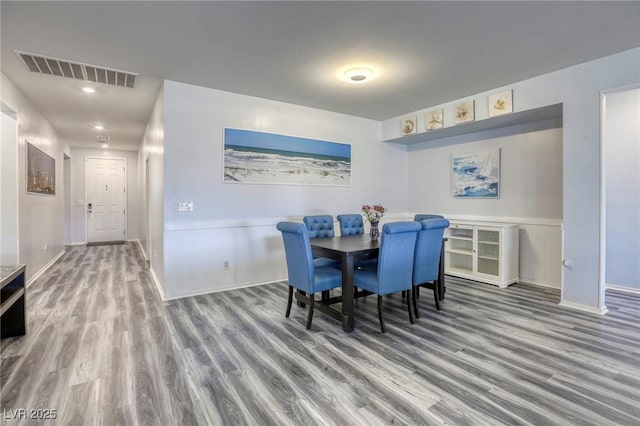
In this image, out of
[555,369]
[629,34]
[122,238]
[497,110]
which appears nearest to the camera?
[555,369]

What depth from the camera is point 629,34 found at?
2674 millimetres

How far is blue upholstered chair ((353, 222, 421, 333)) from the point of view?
8.86ft

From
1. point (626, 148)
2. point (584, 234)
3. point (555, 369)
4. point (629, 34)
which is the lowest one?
point (555, 369)

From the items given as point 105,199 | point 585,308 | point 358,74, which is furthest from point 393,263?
point 105,199

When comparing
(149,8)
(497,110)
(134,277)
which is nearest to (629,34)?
(497,110)

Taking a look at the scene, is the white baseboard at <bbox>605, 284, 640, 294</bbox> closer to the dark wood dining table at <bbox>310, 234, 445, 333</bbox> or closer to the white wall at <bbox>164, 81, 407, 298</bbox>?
the dark wood dining table at <bbox>310, 234, 445, 333</bbox>

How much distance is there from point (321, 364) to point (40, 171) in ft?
17.4

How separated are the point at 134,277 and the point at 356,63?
14.2 ft

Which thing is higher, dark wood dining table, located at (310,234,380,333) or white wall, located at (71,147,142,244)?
white wall, located at (71,147,142,244)

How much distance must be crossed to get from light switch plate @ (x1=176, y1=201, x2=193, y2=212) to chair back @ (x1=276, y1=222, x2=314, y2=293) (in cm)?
150

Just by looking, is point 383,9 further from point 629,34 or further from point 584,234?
point 584,234

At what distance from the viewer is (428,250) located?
3129mm

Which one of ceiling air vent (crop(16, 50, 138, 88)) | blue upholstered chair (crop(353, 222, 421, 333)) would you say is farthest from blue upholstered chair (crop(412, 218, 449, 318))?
ceiling air vent (crop(16, 50, 138, 88))

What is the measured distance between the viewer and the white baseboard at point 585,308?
317 cm
